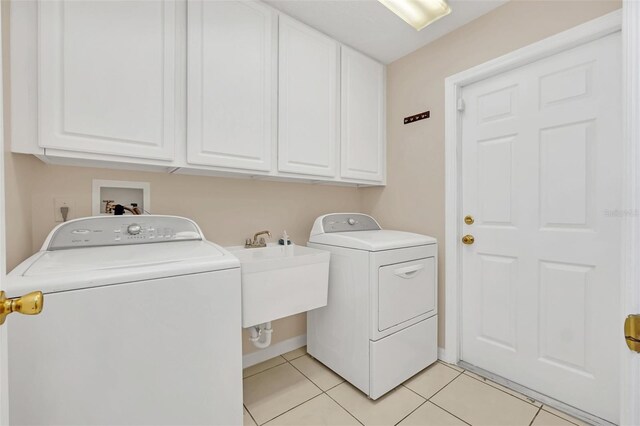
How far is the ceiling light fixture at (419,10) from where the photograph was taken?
1673mm

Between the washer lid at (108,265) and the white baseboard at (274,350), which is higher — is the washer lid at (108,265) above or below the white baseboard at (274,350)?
above

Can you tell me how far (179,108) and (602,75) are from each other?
2191 millimetres

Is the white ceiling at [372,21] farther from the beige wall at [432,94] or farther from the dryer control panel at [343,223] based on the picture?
the dryer control panel at [343,223]

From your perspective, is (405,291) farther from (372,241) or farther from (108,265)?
(108,265)

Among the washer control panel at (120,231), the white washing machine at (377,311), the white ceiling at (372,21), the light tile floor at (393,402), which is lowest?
the light tile floor at (393,402)

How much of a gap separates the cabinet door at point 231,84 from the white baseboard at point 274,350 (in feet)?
4.30

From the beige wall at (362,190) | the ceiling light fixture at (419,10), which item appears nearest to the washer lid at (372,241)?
the beige wall at (362,190)

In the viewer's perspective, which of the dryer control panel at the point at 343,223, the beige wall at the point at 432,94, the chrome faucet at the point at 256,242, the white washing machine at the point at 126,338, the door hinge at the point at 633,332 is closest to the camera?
the door hinge at the point at 633,332

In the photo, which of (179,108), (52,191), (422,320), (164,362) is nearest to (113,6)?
(179,108)

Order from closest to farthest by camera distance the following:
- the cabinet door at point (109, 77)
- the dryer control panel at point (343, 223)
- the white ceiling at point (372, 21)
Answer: the cabinet door at point (109, 77) < the white ceiling at point (372, 21) < the dryer control panel at point (343, 223)

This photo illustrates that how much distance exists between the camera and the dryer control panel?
210cm

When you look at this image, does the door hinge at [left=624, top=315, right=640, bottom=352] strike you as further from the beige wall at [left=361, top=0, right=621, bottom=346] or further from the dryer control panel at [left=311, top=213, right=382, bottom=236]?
the dryer control panel at [left=311, top=213, right=382, bottom=236]

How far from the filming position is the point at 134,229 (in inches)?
56.1

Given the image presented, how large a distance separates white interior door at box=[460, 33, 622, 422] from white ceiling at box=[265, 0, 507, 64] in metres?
0.47
